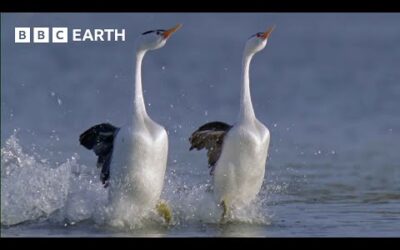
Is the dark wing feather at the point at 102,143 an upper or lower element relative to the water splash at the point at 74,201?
upper

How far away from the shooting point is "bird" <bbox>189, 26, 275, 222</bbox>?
16.5 m

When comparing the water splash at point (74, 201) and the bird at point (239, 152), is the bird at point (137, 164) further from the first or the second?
the bird at point (239, 152)

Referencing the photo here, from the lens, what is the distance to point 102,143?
16516 mm

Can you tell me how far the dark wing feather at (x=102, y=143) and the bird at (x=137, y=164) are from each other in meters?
0.01

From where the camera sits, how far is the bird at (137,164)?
1577 cm

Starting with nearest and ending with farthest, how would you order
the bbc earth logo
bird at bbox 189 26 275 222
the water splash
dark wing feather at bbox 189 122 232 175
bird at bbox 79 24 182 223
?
bird at bbox 79 24 182 223
the water splash
bird at bbox 189 26 275 222
dark wing feather at bbox 189 122 232 175
the bbc earth logo

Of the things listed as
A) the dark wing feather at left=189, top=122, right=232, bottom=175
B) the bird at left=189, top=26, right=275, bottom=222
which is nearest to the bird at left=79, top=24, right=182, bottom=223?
the bird at left=189, top=26, right=275, bottom=222

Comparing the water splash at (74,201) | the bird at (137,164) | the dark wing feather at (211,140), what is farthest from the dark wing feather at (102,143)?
the dark wing feather at (211,140)

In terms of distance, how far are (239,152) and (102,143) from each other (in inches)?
61.1

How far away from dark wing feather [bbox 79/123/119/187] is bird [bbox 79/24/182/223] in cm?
1

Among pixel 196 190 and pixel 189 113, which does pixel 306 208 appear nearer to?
pixel 196 190

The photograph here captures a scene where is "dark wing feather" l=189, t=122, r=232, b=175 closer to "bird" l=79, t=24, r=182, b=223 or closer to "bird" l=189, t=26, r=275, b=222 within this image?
"bird" l=189, t=26, r=275, b=222

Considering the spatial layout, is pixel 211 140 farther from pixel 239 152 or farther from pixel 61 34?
pixel 61 34

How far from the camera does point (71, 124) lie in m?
24.7
